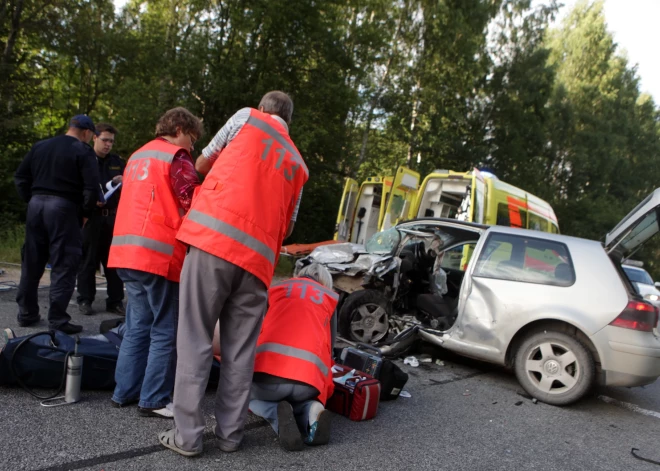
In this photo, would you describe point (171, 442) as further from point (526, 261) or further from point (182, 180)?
point (526, 261)

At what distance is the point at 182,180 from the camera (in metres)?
3.16

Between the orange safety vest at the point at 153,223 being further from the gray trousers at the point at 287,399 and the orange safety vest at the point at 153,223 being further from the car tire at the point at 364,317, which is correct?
the car tire at the point at 364,317

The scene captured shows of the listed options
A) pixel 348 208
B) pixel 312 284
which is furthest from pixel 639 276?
pixel 312 284

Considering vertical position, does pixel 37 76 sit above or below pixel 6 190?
above

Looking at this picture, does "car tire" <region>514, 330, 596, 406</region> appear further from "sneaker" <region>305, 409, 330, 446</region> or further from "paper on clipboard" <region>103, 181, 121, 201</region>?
"paper on clipboard" <region>103, 181, 121, 201</region>

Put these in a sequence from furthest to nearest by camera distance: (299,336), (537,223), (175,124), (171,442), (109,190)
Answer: (537,223), (109,190), (175,124), (299,336), (171,442)

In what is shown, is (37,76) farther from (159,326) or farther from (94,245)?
(159,326)

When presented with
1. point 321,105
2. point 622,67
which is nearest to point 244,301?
point 321,105

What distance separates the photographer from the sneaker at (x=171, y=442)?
2.73 metres

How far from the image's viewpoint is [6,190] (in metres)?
12.8

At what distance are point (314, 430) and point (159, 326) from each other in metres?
1.10

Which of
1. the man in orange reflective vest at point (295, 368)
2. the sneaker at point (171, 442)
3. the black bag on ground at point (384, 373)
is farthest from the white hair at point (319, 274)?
the sneaker at point (171, 442)

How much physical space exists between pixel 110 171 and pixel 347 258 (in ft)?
9.58

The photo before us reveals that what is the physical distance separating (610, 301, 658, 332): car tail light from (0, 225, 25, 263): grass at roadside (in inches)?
351
